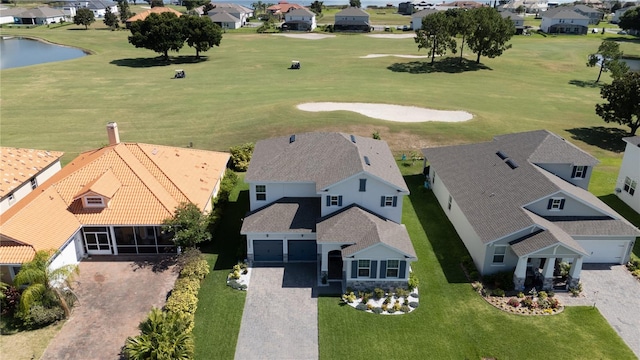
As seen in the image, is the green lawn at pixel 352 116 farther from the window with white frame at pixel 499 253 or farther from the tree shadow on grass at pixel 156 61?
the window with white frame at pixel 499 253

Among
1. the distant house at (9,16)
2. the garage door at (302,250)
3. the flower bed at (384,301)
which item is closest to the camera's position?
the flower bed at (384,301)

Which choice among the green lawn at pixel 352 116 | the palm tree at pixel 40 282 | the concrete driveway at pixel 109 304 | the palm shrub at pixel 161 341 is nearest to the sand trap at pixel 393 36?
the green lawn at pixel 352 116

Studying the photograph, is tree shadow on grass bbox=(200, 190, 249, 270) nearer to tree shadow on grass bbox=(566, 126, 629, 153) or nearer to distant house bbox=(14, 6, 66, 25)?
tree shadow on grass bbox=(566, 126, 629, 153)

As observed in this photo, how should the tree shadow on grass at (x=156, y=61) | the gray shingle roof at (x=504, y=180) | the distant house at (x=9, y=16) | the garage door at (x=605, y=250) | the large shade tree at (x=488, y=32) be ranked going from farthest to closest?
the distant house at (x=9, y=16)
the tree shadow on grass at (x=156, y=61)
the large shade tree at (x=488, y=32)
the garage door at (x=605, y=250)
the gray shingle roof at (x=504, y=180)

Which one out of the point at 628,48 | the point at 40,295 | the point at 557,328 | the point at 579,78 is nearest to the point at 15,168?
the point at 40,295

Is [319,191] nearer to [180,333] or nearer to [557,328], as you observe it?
[180,333]

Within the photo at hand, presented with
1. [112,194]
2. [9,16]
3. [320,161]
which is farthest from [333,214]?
[9,16]

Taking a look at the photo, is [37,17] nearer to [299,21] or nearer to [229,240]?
[299,21]
